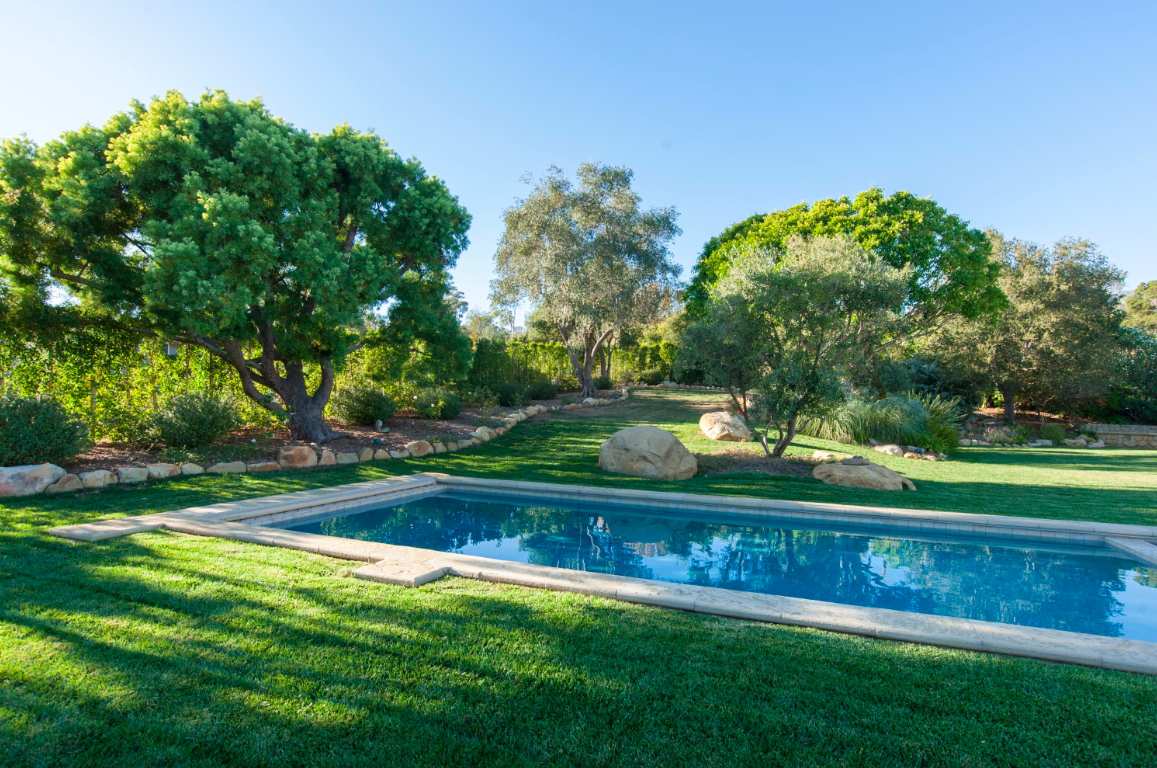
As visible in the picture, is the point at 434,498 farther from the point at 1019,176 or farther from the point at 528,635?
the point at 1019,176

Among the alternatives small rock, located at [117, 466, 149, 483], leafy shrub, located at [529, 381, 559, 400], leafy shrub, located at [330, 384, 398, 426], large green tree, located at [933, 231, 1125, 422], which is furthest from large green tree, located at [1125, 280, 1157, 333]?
small rock, located at [117, 466, 149, 483]

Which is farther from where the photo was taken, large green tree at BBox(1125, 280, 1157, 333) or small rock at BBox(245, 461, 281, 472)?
large green tree at BBox(1125, 280, 1157, 333)

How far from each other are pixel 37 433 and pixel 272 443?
3074 mm

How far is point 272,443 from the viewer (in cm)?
902

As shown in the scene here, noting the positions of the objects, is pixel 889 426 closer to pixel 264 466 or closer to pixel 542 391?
pixel 542 391

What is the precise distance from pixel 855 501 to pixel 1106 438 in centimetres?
1829

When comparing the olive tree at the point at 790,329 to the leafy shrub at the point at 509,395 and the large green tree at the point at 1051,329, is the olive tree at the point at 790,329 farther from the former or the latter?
the large green tree at the point at 1051,329

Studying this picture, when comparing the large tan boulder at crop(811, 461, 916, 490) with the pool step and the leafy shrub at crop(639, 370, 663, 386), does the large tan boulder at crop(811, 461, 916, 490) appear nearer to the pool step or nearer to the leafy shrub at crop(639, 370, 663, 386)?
the pool step

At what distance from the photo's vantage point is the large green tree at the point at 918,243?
1567 cm

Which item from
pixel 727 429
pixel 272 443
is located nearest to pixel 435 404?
pixel 272 443

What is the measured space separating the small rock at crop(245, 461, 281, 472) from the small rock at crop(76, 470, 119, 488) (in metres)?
1.57

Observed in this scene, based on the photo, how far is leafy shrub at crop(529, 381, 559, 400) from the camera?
18.8 metres

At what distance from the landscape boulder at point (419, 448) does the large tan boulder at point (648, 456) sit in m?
3.53

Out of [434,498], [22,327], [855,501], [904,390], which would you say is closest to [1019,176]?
[904,390]
